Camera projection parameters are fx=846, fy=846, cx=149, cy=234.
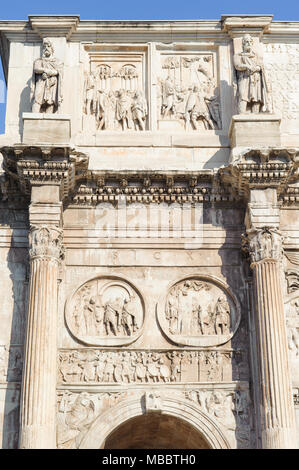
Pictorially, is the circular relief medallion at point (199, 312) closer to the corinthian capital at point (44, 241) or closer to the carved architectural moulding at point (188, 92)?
the corinthian capital at point (44, 241)

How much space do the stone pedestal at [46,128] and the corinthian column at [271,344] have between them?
12.0 feet

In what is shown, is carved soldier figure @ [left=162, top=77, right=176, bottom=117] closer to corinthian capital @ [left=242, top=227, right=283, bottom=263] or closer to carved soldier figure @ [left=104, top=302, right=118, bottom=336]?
corinthian capital @ [left=242, top=227, right=283, bottom=263]

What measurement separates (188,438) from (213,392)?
1107 mm

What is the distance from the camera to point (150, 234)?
1486 cm

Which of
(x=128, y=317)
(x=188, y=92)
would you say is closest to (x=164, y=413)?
(x=128, y=317)

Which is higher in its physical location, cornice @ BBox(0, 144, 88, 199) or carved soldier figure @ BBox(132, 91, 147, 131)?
carved soldier figure @ BBox(132, 91, 147, 131)

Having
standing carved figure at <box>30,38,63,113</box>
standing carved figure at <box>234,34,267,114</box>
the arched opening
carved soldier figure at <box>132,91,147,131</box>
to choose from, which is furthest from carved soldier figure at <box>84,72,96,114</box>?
the arched opening

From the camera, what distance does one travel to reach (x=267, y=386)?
13.2 m

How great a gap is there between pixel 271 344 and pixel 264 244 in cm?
175

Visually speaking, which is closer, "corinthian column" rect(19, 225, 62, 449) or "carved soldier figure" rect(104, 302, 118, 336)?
"corinthian column" rect(19, 225, 62, 449)

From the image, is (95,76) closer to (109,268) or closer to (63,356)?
(109,268)

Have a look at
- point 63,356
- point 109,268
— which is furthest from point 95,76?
point 63,356

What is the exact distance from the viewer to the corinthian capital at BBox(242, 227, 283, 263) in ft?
46.3

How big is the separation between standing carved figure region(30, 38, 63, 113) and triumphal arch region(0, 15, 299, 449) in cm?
4
